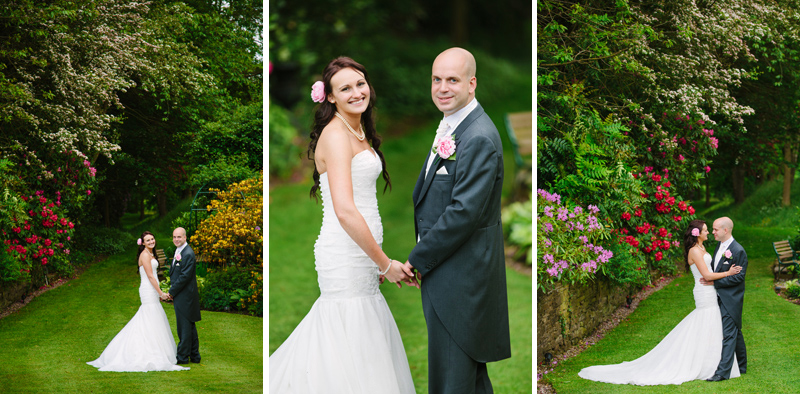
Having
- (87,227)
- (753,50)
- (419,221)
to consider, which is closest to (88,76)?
(87,227)

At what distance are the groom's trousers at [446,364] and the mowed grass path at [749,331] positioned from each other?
4.27 feet

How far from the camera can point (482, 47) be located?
289 inches

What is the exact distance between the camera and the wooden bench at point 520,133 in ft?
23.0

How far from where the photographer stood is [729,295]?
4203mm

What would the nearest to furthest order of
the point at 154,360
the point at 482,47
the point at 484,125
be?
the point at 484,125, the point at 154,360, the point at 482,47

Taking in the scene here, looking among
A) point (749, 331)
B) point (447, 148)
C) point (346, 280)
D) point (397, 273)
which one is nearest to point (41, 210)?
point (346, 280)

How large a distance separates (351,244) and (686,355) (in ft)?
8.54

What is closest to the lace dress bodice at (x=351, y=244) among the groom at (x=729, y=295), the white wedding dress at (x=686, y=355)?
the white wedding dress at (x=686, y=355)

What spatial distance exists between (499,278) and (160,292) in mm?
2468

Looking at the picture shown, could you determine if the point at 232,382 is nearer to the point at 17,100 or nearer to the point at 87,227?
the point at 87,227

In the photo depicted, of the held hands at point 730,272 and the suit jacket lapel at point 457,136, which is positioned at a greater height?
the suit jacket lapel at point 457,136

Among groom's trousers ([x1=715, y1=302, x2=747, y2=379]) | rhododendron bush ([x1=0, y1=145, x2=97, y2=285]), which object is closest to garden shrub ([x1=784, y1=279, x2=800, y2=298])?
groom's trousers ([x1=715, y1=302, x2=747, y2=379])

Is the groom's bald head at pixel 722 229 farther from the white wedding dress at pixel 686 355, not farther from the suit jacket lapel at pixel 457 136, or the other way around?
the suit jacket lapel at pixel 457 136

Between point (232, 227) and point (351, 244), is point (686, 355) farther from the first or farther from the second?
point (232, 227)
